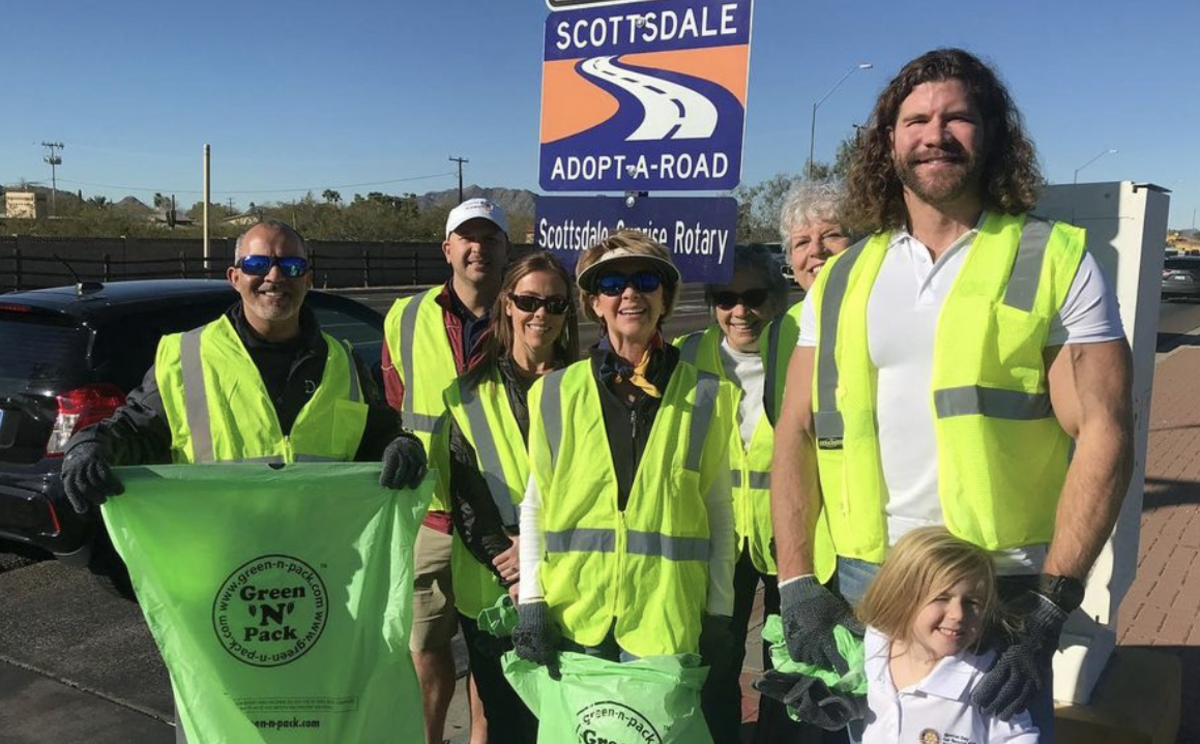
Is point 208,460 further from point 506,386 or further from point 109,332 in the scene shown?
point 109,332

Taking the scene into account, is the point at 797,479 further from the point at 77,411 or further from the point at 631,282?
the point at 77,411

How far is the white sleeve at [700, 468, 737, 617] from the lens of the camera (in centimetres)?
248

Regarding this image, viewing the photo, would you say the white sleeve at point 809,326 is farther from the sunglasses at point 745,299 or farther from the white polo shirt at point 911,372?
the sunglasses at point 745,299

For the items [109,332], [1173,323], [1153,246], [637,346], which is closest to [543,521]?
[637,346]

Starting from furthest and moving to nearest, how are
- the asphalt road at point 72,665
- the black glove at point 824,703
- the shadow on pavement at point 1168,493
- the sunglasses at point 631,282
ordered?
the shadow on pavement at point 1168,493 < the asphalt road at point 72,665 < the sunglasses at point 631,282 < the black glove at point 824,703

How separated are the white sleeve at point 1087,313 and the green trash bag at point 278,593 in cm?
164

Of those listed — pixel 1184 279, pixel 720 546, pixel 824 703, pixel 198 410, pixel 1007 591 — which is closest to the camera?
pixel 1007 591

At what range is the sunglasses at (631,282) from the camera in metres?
→ 2.56

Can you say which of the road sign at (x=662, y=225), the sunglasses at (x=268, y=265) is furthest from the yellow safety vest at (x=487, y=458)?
the road sign at (x=662, y=225)

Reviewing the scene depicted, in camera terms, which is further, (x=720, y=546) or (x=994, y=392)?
(x=720, y=546)

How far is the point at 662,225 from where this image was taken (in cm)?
335

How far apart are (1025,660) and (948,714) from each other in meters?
0.21

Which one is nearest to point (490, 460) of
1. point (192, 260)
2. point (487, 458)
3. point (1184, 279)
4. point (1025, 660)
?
point (487, 458)

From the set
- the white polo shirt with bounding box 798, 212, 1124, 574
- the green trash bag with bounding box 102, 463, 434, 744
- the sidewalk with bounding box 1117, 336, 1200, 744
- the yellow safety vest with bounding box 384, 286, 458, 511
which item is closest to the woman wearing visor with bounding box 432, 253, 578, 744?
the yellow safety vest with bounding box 384, 286, 458, 511
